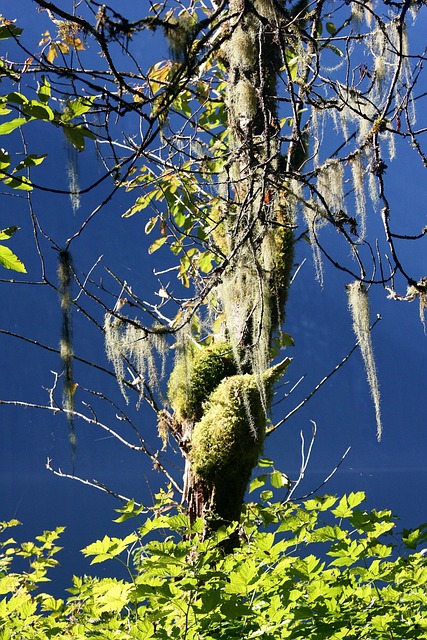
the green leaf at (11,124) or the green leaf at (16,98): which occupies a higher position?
the green leaf at (16,98)

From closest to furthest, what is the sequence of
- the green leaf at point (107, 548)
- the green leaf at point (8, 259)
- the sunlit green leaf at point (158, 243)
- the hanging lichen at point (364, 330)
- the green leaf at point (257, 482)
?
Result: the green leaf at point (8, 259), the green leaf at point (107, 548), the hanging lichen at point (364, 330), the green leaf at point (257, 482), the sunlit green leaf at point (158, 243)

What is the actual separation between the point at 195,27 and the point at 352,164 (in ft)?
3.45

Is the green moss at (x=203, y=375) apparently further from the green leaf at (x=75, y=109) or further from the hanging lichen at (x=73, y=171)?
the green leaf at (x=75, y=109)

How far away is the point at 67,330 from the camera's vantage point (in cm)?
179

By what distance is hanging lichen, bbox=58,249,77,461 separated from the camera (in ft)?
5.89

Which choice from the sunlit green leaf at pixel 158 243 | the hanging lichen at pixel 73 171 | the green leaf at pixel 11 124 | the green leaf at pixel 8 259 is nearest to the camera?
the green leaf at pixel 11 124

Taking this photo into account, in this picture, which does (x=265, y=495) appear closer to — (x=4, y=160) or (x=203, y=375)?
(x=203, y=375)

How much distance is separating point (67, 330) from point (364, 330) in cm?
121

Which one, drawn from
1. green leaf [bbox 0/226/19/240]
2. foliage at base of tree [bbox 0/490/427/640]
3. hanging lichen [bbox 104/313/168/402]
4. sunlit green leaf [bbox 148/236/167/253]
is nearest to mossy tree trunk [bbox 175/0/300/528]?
hanging lichen [bbox 104/313/168/402]

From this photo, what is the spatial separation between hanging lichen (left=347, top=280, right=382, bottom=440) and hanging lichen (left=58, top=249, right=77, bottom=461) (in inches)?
45.0

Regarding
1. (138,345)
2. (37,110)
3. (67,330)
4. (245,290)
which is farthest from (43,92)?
(245,290)

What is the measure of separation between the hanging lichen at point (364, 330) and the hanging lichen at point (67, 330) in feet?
3.75

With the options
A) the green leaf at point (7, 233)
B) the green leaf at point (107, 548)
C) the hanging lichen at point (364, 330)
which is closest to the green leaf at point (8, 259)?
the green leaf at point (7, 233)

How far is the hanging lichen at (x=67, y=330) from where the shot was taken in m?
1.79
